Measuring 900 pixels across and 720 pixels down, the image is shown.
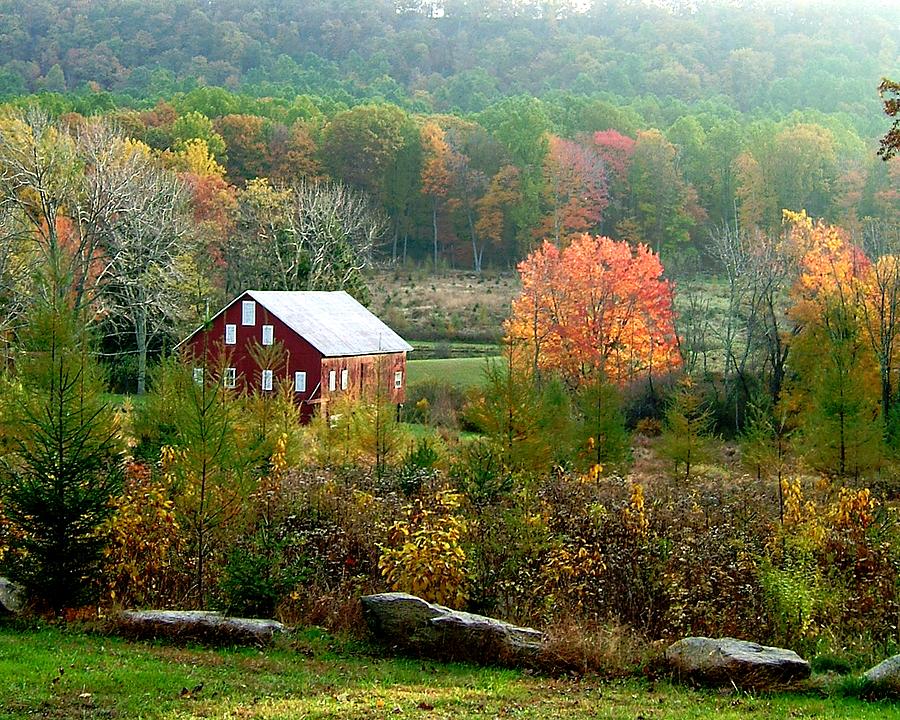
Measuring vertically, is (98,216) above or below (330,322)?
above

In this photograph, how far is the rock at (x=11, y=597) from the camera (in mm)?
12172

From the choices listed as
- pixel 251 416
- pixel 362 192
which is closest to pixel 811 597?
pixel 251 416

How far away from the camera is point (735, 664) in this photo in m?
9.99

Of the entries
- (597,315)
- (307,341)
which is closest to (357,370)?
(307,341)

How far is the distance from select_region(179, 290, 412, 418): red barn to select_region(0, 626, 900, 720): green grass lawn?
2871 centimetres

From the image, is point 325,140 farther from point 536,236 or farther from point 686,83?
point 686,83

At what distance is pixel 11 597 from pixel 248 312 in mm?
30263

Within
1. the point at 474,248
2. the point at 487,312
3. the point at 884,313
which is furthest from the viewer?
the point at 474,248

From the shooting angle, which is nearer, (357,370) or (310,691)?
(310,691)

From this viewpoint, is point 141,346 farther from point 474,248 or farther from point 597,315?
point 474,248

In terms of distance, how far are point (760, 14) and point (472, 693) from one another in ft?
414

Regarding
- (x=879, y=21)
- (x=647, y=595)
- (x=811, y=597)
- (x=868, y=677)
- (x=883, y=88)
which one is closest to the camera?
(x=868, y=677)

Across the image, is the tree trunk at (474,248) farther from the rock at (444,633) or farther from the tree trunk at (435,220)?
the rock at (444,633)

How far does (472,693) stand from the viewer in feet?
30.5
